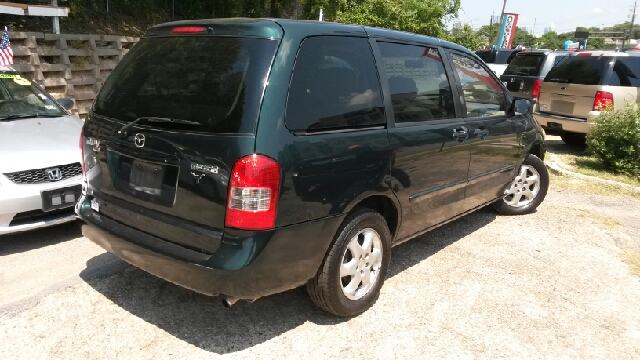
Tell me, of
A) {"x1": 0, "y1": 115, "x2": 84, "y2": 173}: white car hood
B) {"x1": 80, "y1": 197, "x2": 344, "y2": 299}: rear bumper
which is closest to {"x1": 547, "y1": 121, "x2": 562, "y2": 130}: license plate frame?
{"x1": 80, "y1": 197, "x2": 344, "y2": 299}: rear bumper

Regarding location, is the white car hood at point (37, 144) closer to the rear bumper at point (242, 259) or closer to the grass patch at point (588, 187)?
the rear bumper at point (242, 259)

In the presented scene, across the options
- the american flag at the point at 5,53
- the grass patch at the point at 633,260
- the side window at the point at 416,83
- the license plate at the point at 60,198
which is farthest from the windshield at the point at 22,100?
the grass patch at the point at 633,260

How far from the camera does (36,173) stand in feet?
14.1

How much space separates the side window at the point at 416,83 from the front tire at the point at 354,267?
770 mm

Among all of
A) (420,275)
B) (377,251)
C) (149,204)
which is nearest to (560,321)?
(420,275)

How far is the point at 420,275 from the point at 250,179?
2016 millimetres

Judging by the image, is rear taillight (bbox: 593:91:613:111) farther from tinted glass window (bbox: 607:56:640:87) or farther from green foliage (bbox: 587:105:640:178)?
green foliage (bbox: 587:105:640:178)

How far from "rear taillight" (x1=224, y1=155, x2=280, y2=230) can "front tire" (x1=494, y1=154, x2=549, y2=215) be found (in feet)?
11.7

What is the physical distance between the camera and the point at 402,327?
338 centimetres

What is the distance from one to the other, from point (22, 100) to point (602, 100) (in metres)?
8.22

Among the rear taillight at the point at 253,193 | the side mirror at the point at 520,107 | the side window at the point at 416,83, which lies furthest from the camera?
the side mirror at the point at 520,107

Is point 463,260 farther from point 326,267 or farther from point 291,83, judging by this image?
point 291,83

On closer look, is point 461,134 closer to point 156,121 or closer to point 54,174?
point 156,121

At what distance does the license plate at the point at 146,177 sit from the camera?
2.96 m
